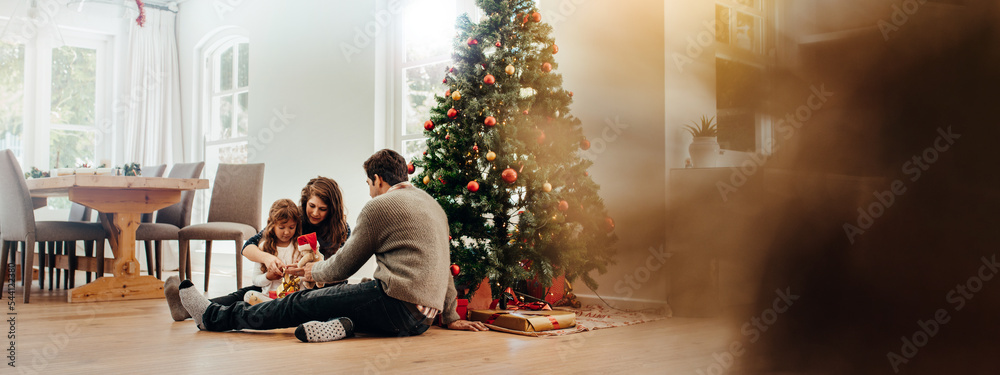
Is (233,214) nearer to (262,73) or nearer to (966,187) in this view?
(262,73)

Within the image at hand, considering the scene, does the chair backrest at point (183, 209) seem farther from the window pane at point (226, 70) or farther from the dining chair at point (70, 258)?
the window pane at point (226, 70)

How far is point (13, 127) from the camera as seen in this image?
644cm

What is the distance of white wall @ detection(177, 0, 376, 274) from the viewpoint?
5.05 metres

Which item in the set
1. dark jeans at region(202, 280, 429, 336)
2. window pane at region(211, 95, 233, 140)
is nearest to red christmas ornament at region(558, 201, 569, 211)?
dark jeans at region(202, 280, 429, 336)

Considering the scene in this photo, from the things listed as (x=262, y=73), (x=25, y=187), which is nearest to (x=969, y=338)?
(x=25, y=187)

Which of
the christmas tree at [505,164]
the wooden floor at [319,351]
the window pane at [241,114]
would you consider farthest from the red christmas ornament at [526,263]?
the window pane at [241,114]

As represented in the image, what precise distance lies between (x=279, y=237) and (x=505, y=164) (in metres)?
0.98

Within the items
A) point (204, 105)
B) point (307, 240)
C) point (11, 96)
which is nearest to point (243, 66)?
point (204, 105)

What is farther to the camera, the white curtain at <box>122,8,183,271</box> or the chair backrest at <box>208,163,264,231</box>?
the white curtain at <box>122,8,183,271</box>

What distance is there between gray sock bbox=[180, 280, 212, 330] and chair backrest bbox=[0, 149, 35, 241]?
1669 millimetres

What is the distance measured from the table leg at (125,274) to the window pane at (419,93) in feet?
6.04

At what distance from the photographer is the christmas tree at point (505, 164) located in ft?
9.74

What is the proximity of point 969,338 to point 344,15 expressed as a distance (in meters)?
5.34

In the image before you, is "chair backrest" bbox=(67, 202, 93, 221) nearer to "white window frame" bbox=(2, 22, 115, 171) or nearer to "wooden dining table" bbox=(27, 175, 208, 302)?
"white window frame" bbox=(2, 22, 115, 171)
